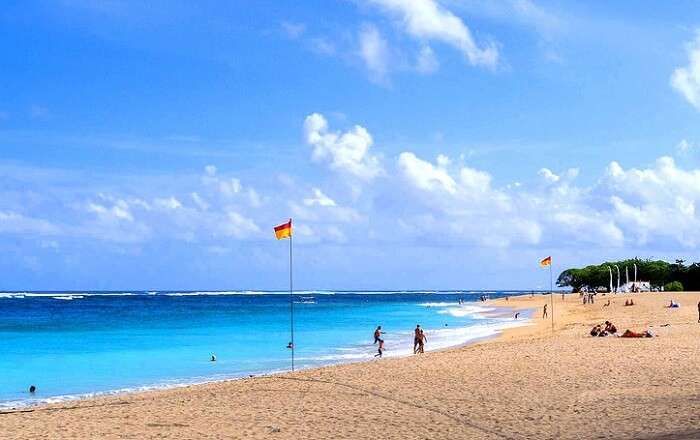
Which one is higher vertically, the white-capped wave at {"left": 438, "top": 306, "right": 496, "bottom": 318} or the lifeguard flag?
the lifeguard flag

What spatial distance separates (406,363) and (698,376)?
762 centimetres

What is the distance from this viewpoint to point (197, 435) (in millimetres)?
12336

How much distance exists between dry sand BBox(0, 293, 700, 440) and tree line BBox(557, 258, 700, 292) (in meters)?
92.1

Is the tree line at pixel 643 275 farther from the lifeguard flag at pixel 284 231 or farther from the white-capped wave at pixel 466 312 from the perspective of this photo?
the lifeguard flag at pixel 284 231

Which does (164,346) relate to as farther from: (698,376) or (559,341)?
(698,376)

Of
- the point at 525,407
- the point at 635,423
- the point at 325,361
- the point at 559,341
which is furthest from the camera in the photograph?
the point at 325,361

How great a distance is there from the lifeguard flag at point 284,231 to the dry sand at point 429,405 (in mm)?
4229

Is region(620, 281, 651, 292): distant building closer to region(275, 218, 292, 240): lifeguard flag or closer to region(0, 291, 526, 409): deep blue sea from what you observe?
region(0, 291, 526, 409): deep blue sea

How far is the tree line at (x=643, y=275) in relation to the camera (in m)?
108

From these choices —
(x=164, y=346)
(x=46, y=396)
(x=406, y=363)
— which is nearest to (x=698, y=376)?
(x=406, y=363)

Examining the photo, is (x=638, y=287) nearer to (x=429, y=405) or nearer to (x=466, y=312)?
(x=466, y=312)

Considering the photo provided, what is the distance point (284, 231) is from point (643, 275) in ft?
393

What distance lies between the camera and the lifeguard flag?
2183cm

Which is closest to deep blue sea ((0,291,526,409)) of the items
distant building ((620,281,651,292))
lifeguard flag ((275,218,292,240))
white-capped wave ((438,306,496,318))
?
lifeguard flag ((275,218,292,240))
